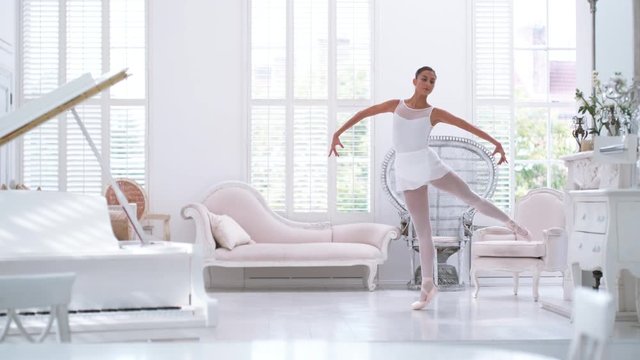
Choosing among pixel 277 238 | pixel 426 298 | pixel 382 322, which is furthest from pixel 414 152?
pixel 277 238

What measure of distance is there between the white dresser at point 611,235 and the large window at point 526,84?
2845 mm

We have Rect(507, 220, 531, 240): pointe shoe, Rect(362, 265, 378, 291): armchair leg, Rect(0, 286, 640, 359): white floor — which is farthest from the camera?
Rect(362, 265, 378, 291): armchair leg

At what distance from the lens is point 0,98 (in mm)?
7121

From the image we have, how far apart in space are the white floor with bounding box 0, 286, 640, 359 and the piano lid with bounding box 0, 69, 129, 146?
40.8 inches

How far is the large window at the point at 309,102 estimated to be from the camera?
7730 mm

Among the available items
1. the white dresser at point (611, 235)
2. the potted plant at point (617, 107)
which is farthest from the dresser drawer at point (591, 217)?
the potted plant at point (617, 107)

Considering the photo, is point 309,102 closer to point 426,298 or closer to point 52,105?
point 426,298

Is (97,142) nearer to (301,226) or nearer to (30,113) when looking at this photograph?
(301,226)

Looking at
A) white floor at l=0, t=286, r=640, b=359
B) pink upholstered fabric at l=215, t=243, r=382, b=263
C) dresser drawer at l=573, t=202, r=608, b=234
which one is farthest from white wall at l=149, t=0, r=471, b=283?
dresser drawer at l=573, t=202, r=608, b=234

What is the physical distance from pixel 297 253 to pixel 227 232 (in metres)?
0.63

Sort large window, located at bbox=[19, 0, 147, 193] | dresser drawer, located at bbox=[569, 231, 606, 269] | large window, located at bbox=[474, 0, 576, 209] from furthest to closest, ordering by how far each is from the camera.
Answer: large window, located at bbox=[474, 0, 576, 209], large window, located at bbox=[19, 0, 147, 193], dresser drawer, located at bbox=[569, 231, 606, 269]

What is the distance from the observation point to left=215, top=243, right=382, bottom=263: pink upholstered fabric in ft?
Result: 22.7

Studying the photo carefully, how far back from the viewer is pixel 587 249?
16.2ft

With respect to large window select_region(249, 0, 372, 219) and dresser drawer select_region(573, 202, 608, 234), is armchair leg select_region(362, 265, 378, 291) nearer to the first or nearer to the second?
large window select_region(249, 0, 372, 219)
